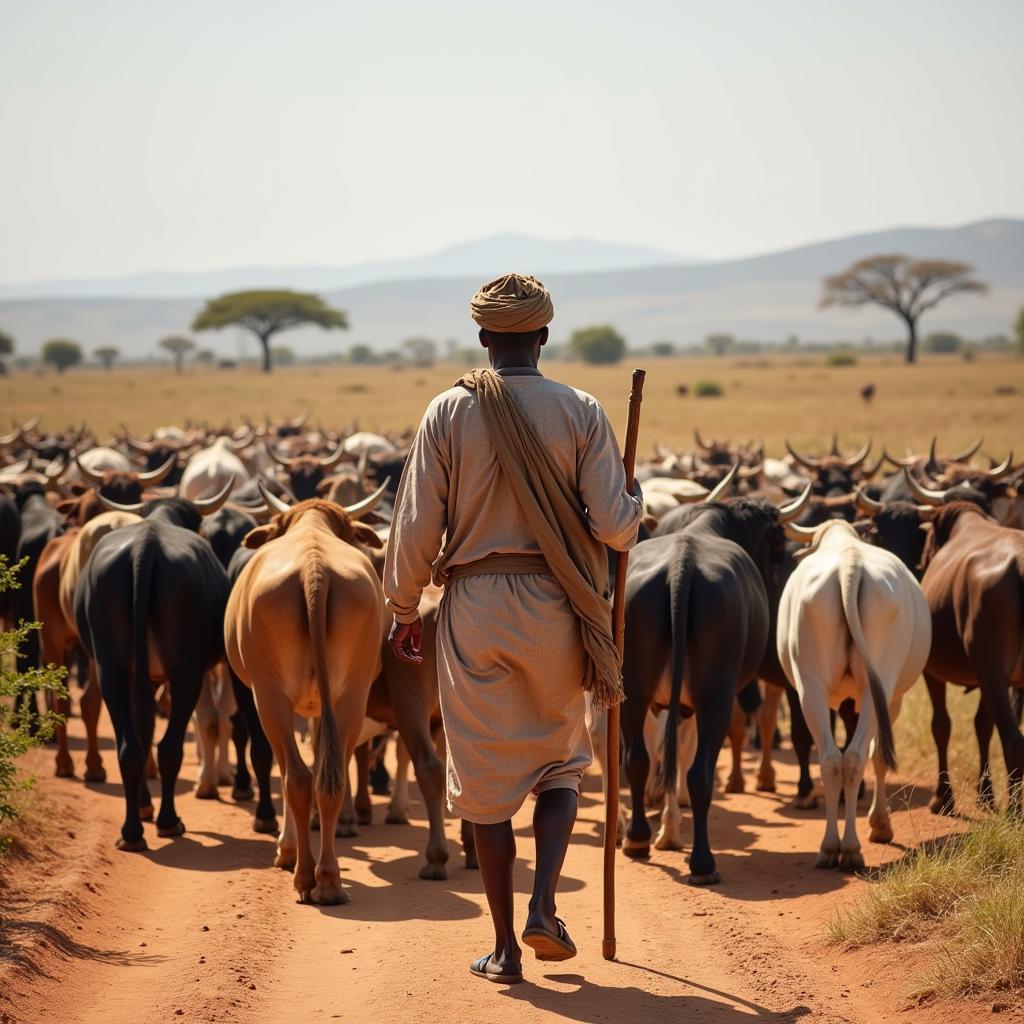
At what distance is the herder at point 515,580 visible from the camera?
18.3 ft

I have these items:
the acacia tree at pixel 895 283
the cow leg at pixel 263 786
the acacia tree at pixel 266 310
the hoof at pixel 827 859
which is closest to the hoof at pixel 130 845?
the cow leg at pixel 263 786

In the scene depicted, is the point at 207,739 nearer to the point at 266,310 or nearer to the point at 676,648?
the point at 676,648

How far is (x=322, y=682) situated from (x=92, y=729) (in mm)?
3923

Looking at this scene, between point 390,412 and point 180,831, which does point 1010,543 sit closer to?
point 180,831

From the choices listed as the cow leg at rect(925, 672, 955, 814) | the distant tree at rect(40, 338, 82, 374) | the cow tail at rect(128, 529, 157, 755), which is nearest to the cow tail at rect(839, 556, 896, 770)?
the cow leg at rect(925, 672, 955, 814)

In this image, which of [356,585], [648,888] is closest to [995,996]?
[648,888]

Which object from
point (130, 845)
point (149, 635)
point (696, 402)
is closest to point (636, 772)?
point (130, 845)

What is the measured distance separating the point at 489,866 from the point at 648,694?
2.82 m

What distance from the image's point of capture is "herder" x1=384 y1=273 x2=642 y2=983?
220 inches

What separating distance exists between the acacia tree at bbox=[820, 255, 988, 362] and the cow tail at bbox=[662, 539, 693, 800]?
88.9m

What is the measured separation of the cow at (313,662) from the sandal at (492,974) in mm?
1529

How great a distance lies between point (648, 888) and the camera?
7688mm

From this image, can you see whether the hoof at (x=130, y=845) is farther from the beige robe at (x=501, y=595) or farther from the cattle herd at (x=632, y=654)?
the beige robe at (x=501, y=595)

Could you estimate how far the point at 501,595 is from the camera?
561 cm
